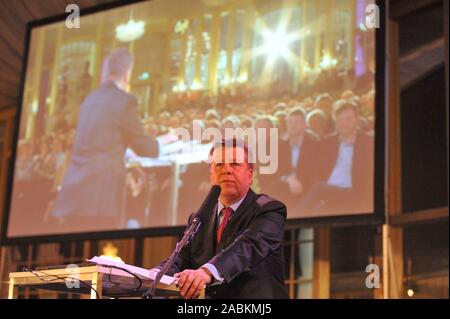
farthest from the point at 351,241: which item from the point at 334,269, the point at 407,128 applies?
the point at 407,128

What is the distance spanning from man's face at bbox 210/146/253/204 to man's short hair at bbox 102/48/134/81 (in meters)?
3.89

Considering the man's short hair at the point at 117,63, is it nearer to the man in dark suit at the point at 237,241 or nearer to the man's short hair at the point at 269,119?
the man's short hair at the point at 269,119

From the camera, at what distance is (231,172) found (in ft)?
9.02

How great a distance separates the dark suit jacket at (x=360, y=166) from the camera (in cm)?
514

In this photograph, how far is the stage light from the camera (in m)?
6.58

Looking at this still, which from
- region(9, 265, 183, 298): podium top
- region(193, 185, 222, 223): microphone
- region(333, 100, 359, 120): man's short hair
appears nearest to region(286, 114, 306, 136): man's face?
region(333, 100, 359, 120): man's short hair

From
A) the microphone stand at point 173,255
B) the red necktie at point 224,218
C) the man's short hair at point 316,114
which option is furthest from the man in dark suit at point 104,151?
the microphone stand at point 173,255

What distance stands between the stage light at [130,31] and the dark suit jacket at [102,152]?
42cm

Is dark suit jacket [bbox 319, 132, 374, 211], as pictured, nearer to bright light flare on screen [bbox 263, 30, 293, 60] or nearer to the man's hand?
bright light flare on screen [bbox 263, 30, 293, 60]

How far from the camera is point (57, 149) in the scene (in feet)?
21.7

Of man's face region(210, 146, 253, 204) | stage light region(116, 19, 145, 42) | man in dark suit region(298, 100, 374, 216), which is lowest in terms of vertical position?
man's face region(210, 146, 253, 204)
